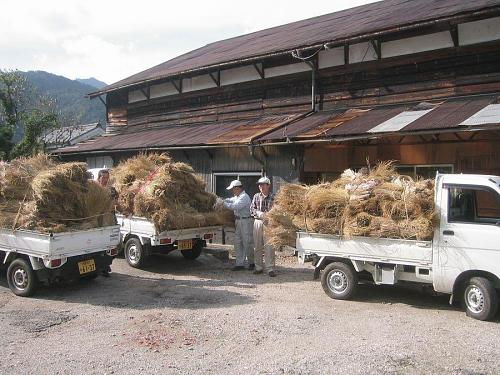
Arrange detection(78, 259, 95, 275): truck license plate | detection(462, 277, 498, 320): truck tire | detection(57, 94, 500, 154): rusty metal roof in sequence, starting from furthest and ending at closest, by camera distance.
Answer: detection(57, 94, 500, 154): rusty metal roof → detection(78, 259, 95, 275): truck license plate → detection(462, 277, 498, 320): truck tire

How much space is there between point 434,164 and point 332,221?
167 inches

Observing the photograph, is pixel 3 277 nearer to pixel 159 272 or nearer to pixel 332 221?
pixel 159 272

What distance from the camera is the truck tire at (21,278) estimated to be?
286 inches

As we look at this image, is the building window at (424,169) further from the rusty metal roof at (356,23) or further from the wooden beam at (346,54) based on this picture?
the wooden beam at (346,54)

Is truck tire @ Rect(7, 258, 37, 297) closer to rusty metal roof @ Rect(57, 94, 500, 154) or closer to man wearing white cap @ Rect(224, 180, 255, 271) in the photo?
man wearing white cap @ Rect(224, 180, 255, 271)

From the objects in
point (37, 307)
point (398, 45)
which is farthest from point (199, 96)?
point (37, 307)

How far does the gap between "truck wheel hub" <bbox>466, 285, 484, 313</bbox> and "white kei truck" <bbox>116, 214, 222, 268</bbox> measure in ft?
17.5

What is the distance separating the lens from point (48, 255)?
6.95m

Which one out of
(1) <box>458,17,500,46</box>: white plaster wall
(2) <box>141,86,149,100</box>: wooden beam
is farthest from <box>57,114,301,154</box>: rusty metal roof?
(1) <box>458,17,500,46</box>: white plaster wall

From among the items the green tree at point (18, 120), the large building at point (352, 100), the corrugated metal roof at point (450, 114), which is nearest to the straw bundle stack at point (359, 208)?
the corrugated metal roof at point (450, 114)

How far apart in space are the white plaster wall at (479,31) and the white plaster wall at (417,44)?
0.90 ft

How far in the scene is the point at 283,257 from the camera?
10.8 m

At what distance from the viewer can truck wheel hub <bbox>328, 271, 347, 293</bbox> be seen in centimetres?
Answer: 710

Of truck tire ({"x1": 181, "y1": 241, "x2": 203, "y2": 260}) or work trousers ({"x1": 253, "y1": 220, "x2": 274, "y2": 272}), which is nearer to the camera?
work trousers ({"x1": 253, "y1": 220, "x2": 274, "y2": 272})
